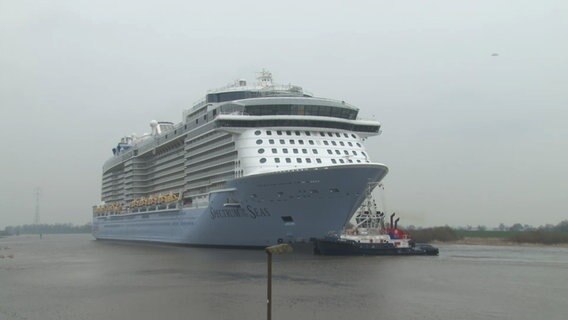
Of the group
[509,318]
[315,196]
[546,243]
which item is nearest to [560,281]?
[509,318]

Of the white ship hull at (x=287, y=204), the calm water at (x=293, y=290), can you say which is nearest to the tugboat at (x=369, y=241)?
the white ship hull at (x=287, y=204)

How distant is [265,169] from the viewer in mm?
53375

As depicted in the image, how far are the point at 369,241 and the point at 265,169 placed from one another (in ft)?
40.3

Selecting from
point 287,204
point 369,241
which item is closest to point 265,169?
point 287,204

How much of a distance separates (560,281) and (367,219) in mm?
22381

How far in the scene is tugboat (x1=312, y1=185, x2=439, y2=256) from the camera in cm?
5200

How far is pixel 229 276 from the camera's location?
37.8m

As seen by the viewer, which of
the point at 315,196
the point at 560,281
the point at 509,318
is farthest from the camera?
the point at 315,196

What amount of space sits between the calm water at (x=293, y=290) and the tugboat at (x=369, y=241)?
262 cm

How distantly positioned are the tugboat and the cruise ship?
1.54 metres

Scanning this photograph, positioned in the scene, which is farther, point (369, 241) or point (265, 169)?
point (369, 241)

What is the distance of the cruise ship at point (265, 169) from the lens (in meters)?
51.2

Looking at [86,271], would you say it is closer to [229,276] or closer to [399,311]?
[229,276]

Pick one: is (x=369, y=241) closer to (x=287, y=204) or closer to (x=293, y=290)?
(x=287, y=204)
